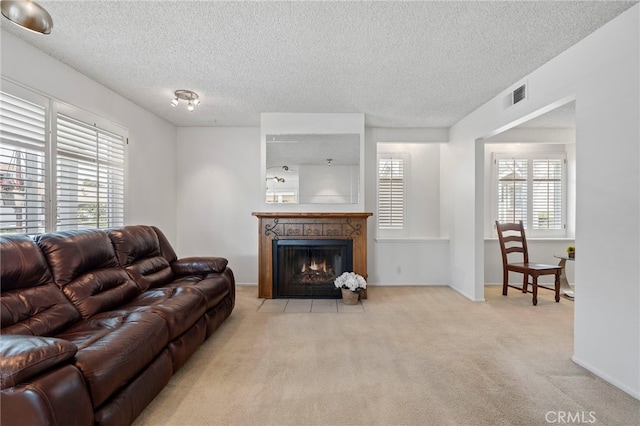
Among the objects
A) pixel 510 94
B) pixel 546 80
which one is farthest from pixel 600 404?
pixel 510 94

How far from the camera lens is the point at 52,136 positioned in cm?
288

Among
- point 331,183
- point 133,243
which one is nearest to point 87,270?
point 133,243

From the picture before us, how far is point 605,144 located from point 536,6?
108cm

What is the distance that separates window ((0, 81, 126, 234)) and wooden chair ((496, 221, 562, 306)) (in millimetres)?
5179

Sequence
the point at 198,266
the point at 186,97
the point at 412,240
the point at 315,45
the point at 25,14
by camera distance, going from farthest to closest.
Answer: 1. the point at 412,240
2. the point at 186,97
3. the point at 198,266
4. the point at 315,45
5. the point at 25,14

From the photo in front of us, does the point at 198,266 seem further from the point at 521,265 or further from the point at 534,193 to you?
the point at 534,193

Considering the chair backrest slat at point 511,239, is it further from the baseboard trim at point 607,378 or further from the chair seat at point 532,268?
the baseboard trim at point 607,378

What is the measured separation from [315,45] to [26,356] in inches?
103

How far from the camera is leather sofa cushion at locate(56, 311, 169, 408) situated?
153cm

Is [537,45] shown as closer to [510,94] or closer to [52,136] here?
[510,94]

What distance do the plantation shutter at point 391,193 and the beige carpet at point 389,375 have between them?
6.55ft

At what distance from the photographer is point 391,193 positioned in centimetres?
544

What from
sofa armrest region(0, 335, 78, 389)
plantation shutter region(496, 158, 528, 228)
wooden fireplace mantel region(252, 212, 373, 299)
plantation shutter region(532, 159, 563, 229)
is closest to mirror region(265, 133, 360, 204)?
wooden fireplace mantel region(252, 212, 373, 299)

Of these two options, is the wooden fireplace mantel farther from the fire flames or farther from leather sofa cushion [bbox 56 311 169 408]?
leather sofa cushion [bbox 56 311 169 408]
